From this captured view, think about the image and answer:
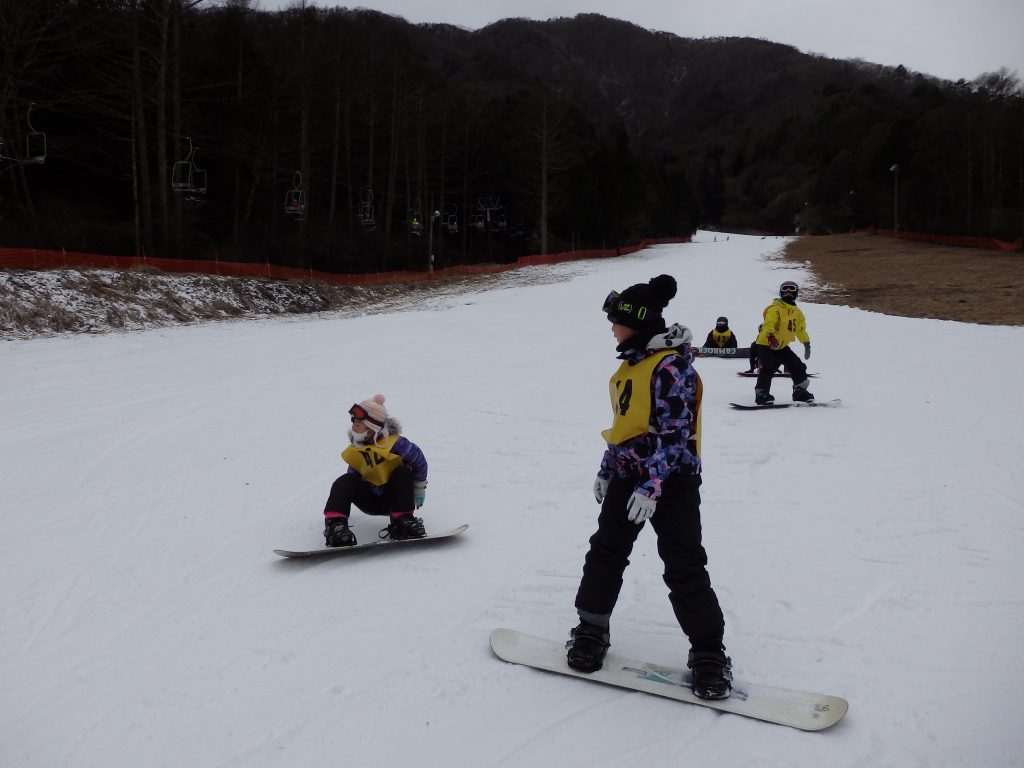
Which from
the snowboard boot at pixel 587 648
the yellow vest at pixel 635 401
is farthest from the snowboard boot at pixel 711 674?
the yellow vest at pixel 635 401

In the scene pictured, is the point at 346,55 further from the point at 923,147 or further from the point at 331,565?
the point at 923,147

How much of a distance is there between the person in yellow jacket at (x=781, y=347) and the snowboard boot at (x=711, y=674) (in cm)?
646

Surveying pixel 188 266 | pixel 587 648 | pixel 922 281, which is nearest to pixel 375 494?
pixel 587 648

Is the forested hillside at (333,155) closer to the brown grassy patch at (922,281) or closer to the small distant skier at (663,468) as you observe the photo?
the brown grassy patch at (922,281)

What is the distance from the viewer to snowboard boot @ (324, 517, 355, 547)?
4.66 metres

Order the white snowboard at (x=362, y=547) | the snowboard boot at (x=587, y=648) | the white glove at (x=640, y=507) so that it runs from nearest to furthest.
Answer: the white glove at (x=640, y=507)
the snowboard boot at (x=587, y=648)
the white snowboard at (x=362, y=547)

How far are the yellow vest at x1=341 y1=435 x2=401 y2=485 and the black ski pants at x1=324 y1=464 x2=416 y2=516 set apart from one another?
1.6 inches

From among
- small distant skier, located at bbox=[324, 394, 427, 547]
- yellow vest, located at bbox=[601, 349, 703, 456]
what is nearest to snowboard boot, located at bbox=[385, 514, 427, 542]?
small distant skier, located at bbox=[324, 394, 427, 547]

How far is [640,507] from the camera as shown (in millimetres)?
3018

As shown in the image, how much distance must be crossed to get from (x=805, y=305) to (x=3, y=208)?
26831mm

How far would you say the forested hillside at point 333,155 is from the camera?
24828 millimetres

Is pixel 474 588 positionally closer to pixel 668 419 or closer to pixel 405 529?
pixel 405 529

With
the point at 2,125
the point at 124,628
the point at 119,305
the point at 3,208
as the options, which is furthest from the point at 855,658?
the point at 3,208

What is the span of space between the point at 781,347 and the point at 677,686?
671 centimetres
